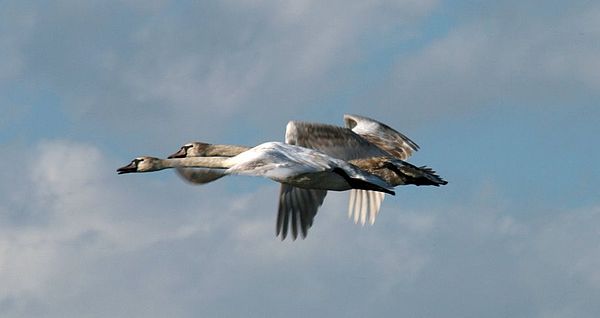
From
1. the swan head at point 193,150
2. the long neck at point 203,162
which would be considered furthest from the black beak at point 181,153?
the long neck at point 203,162

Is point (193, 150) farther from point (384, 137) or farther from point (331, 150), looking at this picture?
point (331, 150)

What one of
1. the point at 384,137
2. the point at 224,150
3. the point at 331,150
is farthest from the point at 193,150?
the point at 331,150

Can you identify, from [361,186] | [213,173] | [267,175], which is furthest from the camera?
[213,173]

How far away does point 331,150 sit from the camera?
27859mm

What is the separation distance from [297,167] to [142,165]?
5.38 meters

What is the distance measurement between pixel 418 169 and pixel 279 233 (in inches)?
130

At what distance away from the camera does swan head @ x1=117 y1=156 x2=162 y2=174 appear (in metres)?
27.6

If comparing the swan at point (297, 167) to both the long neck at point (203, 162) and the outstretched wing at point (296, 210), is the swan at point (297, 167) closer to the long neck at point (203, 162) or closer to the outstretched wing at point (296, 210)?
the long neck at point (203, 162)

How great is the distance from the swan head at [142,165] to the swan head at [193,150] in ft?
9.20

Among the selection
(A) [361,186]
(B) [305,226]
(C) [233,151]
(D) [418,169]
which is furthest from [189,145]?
(A) [361,186]

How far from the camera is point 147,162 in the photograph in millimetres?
27656

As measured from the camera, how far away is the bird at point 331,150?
2788cm

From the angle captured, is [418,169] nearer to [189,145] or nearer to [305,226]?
[305,226]

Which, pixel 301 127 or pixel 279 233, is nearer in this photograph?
pixel 301 127
